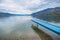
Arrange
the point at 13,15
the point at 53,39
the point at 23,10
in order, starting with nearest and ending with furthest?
the point at 53,39
the point at 23,10
the point at 13,15

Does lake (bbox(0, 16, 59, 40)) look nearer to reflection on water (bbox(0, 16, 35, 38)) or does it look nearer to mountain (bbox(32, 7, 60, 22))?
reflection on water (bbox(0, 16, 35, 38))

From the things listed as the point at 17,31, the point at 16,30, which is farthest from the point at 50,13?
the point at 17,31

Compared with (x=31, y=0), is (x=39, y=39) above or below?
below

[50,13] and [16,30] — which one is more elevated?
[50,13]

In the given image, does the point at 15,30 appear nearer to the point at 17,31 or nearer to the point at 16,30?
the point at 16,30

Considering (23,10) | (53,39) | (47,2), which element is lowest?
(53,39)

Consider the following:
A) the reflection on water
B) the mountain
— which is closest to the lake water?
the reflection on water

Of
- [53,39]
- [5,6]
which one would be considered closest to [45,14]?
[5,6]

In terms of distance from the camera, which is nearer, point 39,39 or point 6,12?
point 39,39

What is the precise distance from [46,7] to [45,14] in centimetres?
38

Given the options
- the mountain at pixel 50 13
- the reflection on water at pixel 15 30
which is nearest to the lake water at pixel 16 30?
the reflection on water at pixel 15 30

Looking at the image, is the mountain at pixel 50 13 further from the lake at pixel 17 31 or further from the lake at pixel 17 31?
the lake at pixel 17 31

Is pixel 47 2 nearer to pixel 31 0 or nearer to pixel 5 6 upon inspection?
pixel 31 0

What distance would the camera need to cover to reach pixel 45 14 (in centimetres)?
641
